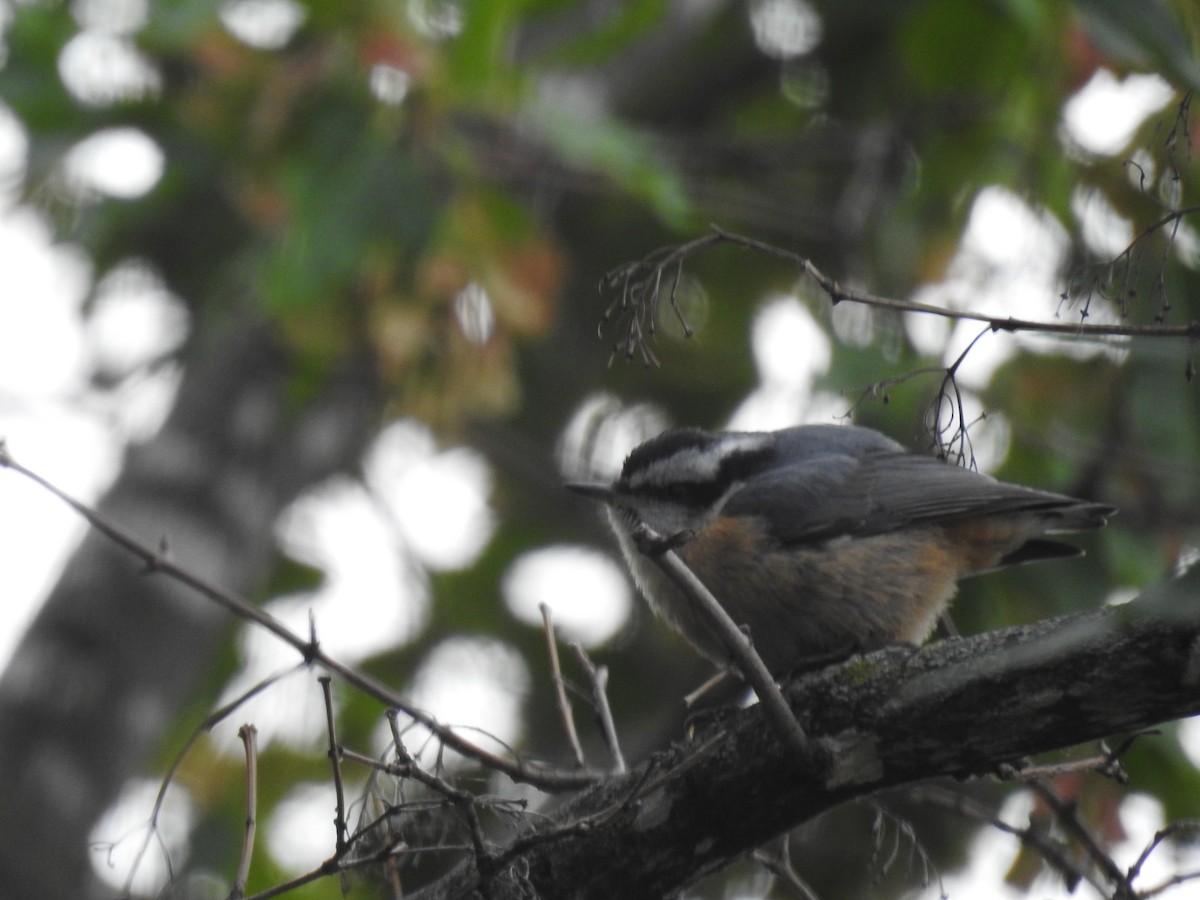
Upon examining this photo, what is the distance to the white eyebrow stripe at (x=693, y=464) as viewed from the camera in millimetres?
4203

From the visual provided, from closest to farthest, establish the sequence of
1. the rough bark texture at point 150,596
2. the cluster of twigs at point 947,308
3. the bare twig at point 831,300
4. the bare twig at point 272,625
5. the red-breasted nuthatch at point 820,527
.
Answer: the bare twig at point 831,300, the cluster of twigs at point 947,308, the bare twig at point 272,625, the red-breasted nuthatch at point 820,527, the rough bark texture at point 150,596

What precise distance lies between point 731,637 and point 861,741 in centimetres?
37

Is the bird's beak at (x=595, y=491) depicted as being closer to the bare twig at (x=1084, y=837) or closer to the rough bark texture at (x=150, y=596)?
the bare twig at (x=1084, y=837)

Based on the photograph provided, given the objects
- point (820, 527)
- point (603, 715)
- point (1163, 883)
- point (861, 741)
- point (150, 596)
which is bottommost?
point (1163, 883)

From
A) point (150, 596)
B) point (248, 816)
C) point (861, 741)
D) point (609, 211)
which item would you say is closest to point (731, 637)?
point (861, 741)

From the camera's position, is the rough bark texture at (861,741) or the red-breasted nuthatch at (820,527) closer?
the rough bark texture at (861,741)

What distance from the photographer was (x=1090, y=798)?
399 cm

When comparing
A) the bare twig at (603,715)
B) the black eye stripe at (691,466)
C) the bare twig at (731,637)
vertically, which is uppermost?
the black eye stripe at (691,466)

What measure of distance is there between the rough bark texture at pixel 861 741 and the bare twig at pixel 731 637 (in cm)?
9

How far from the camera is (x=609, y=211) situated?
7.32m

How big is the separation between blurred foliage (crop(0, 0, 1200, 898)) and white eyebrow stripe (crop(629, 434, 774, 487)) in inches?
14.1

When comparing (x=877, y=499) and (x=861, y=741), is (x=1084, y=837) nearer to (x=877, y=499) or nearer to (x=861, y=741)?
(x=861, y=741)

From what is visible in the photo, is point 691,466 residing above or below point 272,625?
above

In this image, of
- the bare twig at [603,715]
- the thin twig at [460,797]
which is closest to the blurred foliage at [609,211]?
the bare twig at [603,715]
